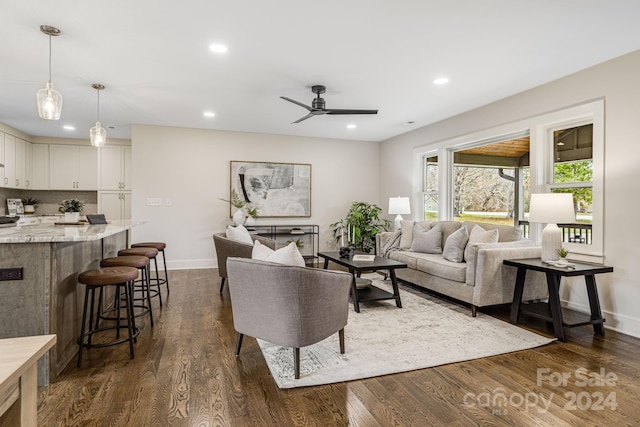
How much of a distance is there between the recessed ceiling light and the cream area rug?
8.27 ft

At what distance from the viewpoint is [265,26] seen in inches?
105

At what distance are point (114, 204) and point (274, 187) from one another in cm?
333

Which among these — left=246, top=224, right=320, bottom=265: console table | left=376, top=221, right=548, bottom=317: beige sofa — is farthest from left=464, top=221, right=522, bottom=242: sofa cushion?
left=246, top=224, right=320, bottom=265: console table

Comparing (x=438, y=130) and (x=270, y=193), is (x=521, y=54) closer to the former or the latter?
(x=438, y=130)

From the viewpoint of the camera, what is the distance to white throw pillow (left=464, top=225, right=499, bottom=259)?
396cm

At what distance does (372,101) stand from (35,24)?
342 centimetres

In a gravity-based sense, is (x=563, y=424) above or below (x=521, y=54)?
below

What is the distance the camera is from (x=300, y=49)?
3.07 metres

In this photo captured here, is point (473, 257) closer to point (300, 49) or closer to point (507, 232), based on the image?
point (507, 232)

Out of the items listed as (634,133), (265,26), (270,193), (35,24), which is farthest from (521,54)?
(270,193)

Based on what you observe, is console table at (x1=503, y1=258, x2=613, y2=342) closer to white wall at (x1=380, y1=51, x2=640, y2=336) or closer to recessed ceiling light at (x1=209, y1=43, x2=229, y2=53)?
white wall at (x1=380, y1=51, x2=640, y2=336)

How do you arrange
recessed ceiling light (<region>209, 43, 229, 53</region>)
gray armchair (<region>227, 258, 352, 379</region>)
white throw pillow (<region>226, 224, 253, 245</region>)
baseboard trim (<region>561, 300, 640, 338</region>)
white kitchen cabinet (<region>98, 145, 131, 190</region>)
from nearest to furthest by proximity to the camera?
gray armchair (<region>227, 258, 352, 379</region>) → recessed ceiling light (<region>209, 43, 229, 53</region>) → baseboard trim (<region>561, 300, 640, 338</region>) → white throw pillow (<region>226, 224, 253, 245</region>) → white kitchen cabinet (<region>98, 145, 131, 190</region>)

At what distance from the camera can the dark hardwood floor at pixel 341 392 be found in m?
1.88

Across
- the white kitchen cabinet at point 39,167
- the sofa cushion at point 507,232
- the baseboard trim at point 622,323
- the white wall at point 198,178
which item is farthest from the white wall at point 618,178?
the white kitchen cabinet at point 39,167
